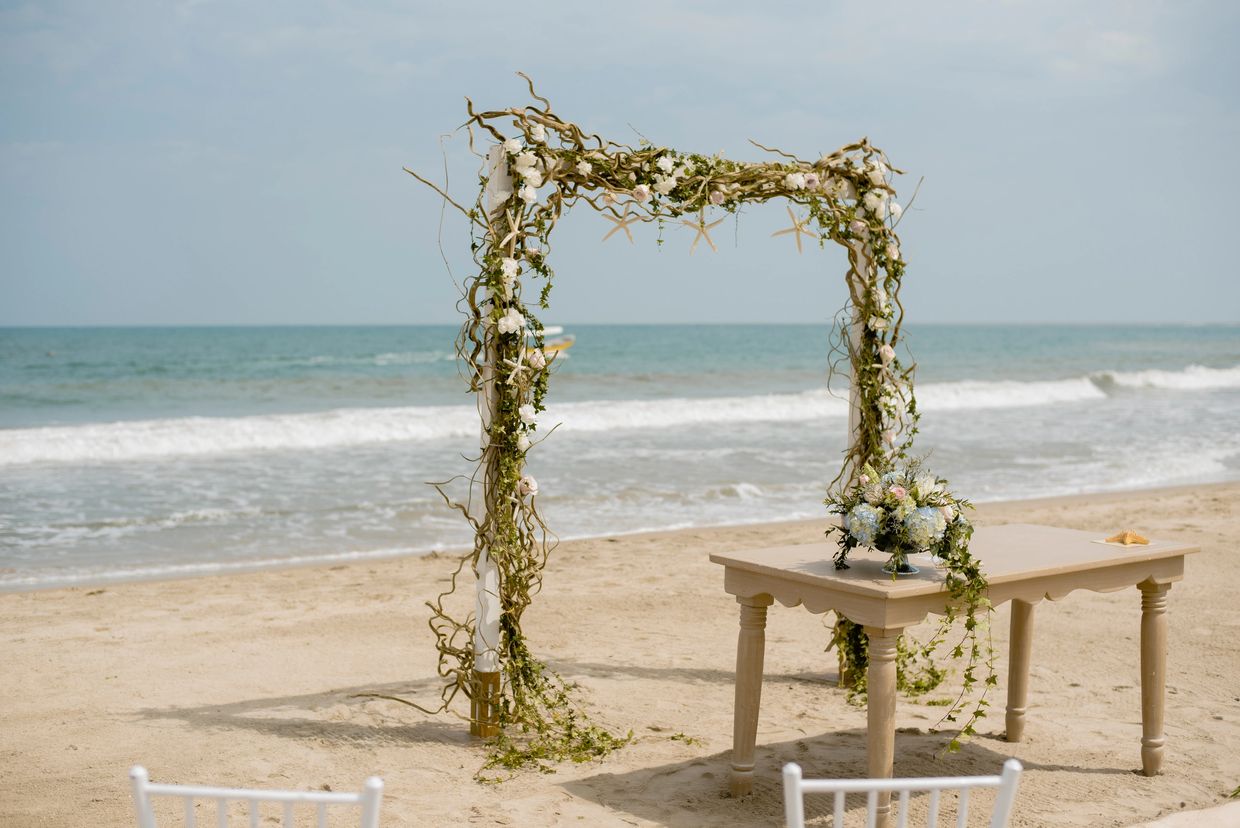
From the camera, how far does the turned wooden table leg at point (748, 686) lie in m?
3.93

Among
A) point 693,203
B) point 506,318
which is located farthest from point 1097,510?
point 506,318

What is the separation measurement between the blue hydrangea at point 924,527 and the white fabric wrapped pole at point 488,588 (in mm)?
1769

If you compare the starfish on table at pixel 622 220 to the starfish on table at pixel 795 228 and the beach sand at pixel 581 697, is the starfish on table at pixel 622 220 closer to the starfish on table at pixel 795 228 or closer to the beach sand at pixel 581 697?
the starfish on table at pixel 795 228

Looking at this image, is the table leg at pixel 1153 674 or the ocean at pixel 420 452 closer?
the table leg at pixel 1153 674

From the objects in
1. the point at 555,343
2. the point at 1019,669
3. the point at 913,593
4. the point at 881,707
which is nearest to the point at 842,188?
the point at 1019,669

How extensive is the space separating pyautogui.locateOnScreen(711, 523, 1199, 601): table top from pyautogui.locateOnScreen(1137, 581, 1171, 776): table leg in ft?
0.71

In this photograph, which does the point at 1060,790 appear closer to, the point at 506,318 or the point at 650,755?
the point at 650,755

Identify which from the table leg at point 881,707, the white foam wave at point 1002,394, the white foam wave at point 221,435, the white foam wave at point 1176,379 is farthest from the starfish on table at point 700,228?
the white foam wave at point 1176,379

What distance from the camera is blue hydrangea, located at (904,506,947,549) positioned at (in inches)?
138

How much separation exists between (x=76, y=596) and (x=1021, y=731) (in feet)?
19.0

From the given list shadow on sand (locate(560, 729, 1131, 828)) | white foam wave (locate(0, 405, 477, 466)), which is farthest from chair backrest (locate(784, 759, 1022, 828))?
white foam wave (locate(0, 405, 477, 466))

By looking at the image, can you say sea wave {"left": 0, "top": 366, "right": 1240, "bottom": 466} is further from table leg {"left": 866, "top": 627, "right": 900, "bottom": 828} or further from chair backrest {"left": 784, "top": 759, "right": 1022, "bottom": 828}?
chair backrest {"left": 784, "top": 759, "right": 1022, "bottom": 828}

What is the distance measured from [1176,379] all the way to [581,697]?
94.1ft

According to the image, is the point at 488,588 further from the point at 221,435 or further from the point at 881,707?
the point at 221,435
